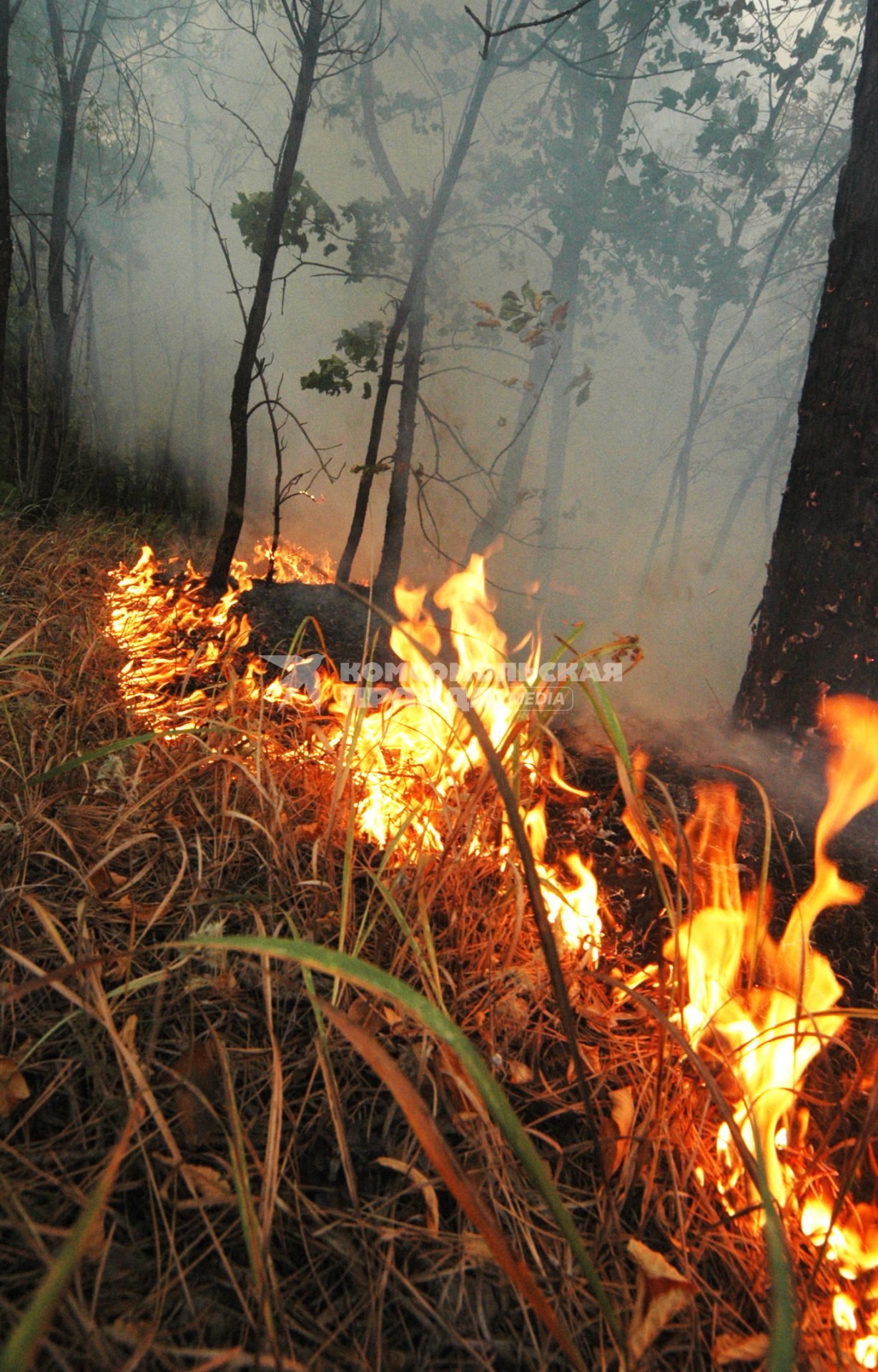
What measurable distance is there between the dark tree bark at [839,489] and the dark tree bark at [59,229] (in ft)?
13.5

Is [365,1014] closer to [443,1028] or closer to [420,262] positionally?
[443,1028]

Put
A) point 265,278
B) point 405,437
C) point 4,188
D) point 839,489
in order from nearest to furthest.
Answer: point 839,489
point 4,188
point 265,278
point 405,437

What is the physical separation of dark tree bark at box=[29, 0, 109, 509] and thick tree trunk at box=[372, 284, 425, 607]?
2.10 metres

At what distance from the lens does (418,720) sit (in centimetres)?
Answer: 191

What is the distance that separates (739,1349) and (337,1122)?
0.48 meters

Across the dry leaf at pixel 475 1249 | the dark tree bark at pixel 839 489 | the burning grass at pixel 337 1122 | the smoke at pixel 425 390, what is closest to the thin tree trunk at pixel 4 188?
the smoke at pixel 425 390

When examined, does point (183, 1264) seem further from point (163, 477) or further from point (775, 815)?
point (163, 477)

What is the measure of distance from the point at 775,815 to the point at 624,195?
21.0 ft

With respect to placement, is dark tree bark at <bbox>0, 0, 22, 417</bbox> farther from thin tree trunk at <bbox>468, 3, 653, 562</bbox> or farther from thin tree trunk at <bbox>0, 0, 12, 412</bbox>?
thin tree trunk at <bbox>468, 3, 653, 562</bbox>

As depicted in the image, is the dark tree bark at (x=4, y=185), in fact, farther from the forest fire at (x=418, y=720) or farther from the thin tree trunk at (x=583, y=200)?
the thin tree trunk at (x=583, y=200)

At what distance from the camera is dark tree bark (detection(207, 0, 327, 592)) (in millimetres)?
3211

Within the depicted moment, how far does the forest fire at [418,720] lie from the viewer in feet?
4.53

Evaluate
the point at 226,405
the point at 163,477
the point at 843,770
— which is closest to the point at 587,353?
the point at 226,405

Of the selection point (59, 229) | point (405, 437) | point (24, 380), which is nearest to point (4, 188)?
point (59, 229)
